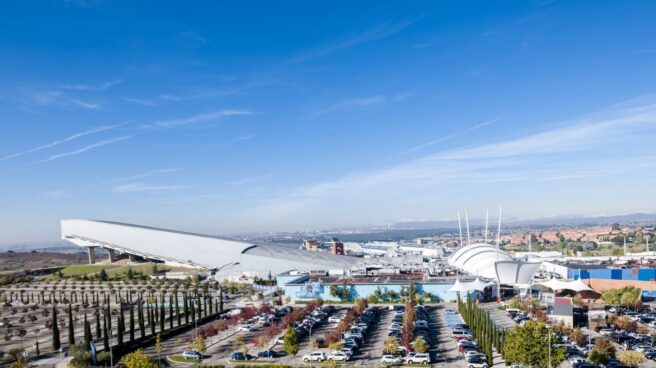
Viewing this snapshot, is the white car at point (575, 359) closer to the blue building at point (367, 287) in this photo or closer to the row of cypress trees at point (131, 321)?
the blue building at point (367, 287)

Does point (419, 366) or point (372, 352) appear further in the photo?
point (372, 352)

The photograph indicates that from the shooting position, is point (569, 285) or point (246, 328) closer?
point (246, 328)

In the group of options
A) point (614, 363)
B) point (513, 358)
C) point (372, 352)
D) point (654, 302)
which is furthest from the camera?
point (654, 302)

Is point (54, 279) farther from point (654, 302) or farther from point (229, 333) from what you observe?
point (654, 302)

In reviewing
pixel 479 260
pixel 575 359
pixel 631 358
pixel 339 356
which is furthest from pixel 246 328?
pixel 479 260

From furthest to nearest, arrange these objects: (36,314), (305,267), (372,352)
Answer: (305,267), (36,314), (372,352)

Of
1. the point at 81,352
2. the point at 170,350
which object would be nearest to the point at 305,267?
the point at 170,350

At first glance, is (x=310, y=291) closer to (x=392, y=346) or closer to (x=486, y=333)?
(x=392, y=346)
